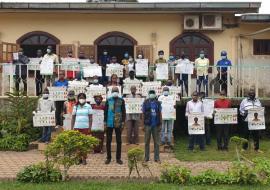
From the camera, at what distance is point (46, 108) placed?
1454 centimetres

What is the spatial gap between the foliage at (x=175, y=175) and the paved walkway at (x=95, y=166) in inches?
17.8

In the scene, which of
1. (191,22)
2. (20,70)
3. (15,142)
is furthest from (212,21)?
(15,142)

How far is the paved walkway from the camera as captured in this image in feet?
35.6

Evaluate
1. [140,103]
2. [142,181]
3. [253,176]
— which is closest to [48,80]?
[140,103]

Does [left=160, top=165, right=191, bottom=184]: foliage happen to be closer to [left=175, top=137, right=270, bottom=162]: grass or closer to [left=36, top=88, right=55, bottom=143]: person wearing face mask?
[left=175, top=137, right=270, bottom=162]: grass

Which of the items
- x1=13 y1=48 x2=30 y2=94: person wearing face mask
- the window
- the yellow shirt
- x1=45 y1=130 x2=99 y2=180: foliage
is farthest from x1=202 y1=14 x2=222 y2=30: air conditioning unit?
x1=45 y1=130 x2=99 y2=180: foliage

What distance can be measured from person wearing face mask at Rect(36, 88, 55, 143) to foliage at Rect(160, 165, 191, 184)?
207 inches

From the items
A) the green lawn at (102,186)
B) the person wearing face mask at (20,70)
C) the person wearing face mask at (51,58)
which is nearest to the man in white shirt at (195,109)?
the green lawn at (102,186)

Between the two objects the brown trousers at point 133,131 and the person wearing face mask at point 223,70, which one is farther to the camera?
the person wearing face mask at point 223,70

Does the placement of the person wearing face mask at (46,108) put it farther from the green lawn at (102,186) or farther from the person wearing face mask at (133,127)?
the green lawn at (102,186)

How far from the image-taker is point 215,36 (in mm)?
19641

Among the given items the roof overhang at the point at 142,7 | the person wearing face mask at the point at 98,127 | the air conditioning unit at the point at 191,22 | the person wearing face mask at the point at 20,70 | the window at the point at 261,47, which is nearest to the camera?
the person wearing face mask at the point at 98,127

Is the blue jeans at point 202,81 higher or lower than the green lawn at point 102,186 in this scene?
higher

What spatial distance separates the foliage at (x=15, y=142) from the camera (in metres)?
14.5
